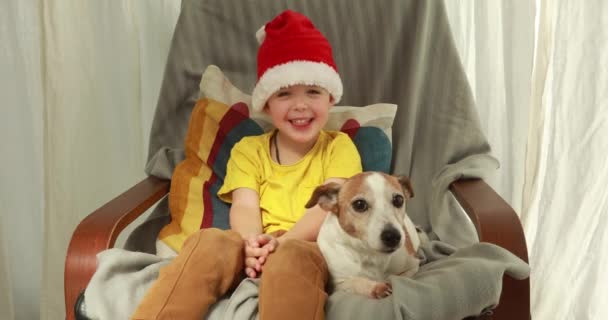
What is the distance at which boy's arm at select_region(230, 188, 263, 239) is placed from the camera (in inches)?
50.9

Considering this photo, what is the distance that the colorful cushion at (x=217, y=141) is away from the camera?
141cm

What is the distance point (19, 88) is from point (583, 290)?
1608mm

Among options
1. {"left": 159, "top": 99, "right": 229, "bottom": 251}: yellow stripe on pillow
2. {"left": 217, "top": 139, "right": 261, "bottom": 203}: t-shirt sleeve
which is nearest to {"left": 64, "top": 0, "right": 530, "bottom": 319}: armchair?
{"left": 159, "top": 99, "right": 229, "bottom": 251}: yellow stripe on pillow

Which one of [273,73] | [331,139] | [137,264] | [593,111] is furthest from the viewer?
[593,111]

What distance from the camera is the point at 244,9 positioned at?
5.18ft

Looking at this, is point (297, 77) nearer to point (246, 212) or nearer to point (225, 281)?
point (246, 212)

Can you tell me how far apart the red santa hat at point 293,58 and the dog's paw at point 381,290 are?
0.45 meters

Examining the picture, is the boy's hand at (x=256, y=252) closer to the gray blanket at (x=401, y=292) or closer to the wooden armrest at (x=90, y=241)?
the gray blanket at (x=401, y=292)

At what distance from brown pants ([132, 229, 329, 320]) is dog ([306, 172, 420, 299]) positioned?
0.14 feet

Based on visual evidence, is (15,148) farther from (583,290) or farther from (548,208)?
(583,290)

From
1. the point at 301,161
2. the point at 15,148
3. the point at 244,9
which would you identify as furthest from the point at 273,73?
the point at 15,148

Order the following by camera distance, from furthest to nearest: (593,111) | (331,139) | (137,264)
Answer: (593,111) < (331,139) < (137,264)

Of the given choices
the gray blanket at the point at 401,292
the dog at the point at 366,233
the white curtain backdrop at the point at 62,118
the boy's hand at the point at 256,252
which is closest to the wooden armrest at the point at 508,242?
the gray blanket at the point at 401,292

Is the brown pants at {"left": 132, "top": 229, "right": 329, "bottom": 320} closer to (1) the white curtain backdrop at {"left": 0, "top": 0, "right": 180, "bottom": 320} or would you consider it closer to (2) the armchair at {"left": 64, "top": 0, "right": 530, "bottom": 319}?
(2) the armchair at {"left": 64, "top": 0, "right": 530, "bottom": 319}
